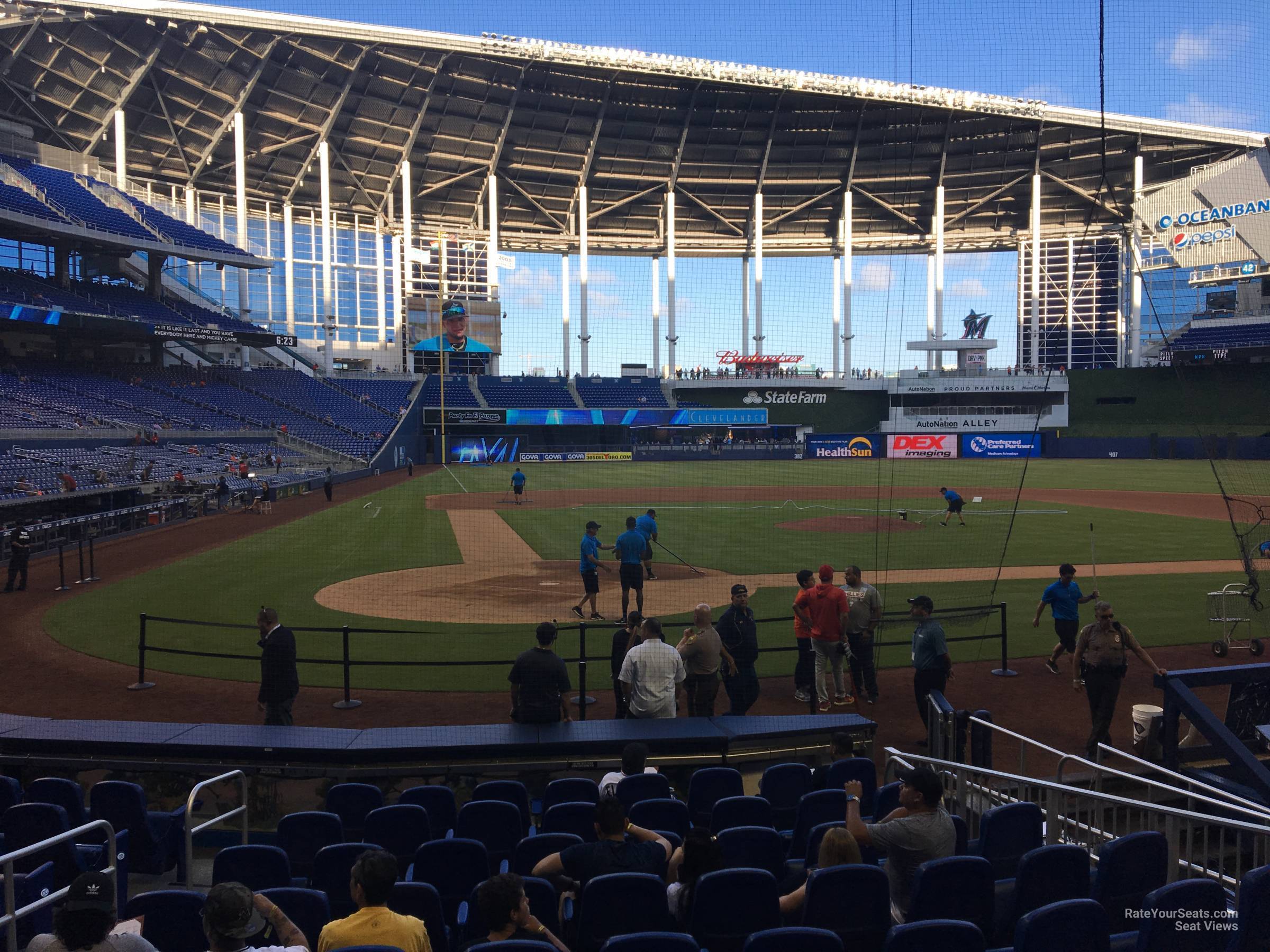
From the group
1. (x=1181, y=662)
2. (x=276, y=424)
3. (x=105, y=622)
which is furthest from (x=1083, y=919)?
(x=276, y=424)

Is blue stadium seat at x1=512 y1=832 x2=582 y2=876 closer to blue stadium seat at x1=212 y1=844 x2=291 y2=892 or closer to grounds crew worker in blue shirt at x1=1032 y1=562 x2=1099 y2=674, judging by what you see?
blue stadium seat at x1=212 y1=844 x2=291 y2=892

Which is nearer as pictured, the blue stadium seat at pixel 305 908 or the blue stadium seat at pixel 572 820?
the blue stadium seat at pixel 305 908

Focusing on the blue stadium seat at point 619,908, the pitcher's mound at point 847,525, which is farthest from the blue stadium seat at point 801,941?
the pitcher's mound at point 847,525

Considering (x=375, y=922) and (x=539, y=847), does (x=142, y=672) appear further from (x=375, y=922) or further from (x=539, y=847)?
(x=375, y=922)

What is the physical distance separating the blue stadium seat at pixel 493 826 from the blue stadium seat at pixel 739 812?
A: 1.26 meters

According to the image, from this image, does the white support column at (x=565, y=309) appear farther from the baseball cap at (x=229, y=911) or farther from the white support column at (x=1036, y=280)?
the baseball cap at (x=229, y=911)

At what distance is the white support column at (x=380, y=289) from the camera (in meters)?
69.8

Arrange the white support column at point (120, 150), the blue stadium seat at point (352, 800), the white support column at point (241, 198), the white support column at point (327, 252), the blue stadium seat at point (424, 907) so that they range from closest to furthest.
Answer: the blue stadium seat at point (424, 907) < the blue stadium seat at point (352, 800) < the white support column at point (120, 150) < the white support column at point (241, 198) < the white support column at point (327, 252)

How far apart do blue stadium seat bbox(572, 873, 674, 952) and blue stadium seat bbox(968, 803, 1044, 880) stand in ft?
6.75

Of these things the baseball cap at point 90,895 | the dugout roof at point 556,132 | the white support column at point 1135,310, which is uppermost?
the dugout roof at point 556,132

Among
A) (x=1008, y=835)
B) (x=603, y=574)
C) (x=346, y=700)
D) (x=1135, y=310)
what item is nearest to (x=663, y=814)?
(x=1008, y=835)

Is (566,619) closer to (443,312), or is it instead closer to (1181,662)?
(1181,662)

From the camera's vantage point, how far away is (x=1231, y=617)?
43.5 ft

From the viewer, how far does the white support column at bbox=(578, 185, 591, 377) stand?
231ft
